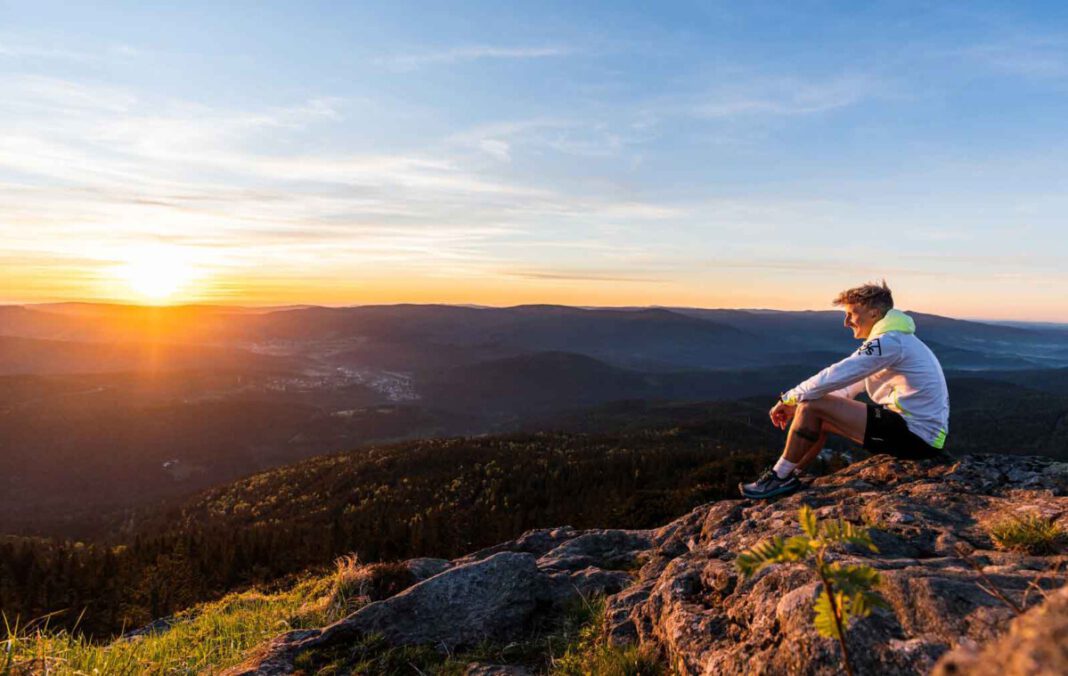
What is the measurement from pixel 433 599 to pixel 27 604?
41.8 ft

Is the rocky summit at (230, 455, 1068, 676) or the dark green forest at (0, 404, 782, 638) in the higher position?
the rocky summit at (230, 455, 1068, 676)

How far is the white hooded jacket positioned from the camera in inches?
237

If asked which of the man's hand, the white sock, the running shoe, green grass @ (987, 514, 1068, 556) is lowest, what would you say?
the running shoe

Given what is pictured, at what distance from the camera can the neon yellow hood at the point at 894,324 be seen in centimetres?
614

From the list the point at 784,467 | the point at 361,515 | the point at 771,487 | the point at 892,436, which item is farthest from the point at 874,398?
the point at 361,515

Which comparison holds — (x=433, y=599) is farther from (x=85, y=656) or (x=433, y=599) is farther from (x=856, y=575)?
(x=856, y=575)

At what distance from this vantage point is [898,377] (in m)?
6.38

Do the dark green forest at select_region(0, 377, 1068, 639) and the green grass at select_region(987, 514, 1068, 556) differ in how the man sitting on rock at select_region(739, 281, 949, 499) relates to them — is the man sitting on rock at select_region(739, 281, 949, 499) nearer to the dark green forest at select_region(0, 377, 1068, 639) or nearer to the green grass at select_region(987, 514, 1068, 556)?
the green grass at select_region(987, 514, 1068, 556)

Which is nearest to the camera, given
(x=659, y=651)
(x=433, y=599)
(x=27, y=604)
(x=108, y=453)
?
(x=659, y=651)

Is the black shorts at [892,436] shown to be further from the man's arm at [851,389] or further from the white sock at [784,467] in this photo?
the white sock at [784,467]

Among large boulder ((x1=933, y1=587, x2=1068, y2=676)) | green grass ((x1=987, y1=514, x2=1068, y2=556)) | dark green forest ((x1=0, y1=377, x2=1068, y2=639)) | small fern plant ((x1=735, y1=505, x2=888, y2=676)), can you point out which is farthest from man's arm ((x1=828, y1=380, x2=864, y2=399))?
large boulder ((x1=933, y1=587, x2=1068, y2=676))

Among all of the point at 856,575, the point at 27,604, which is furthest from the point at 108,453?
the point at 856,575

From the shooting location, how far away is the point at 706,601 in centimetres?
418

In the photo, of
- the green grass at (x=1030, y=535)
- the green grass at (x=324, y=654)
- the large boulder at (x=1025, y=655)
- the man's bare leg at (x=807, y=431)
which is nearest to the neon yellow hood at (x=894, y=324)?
the man's bare leg at (x=807, y=431)
